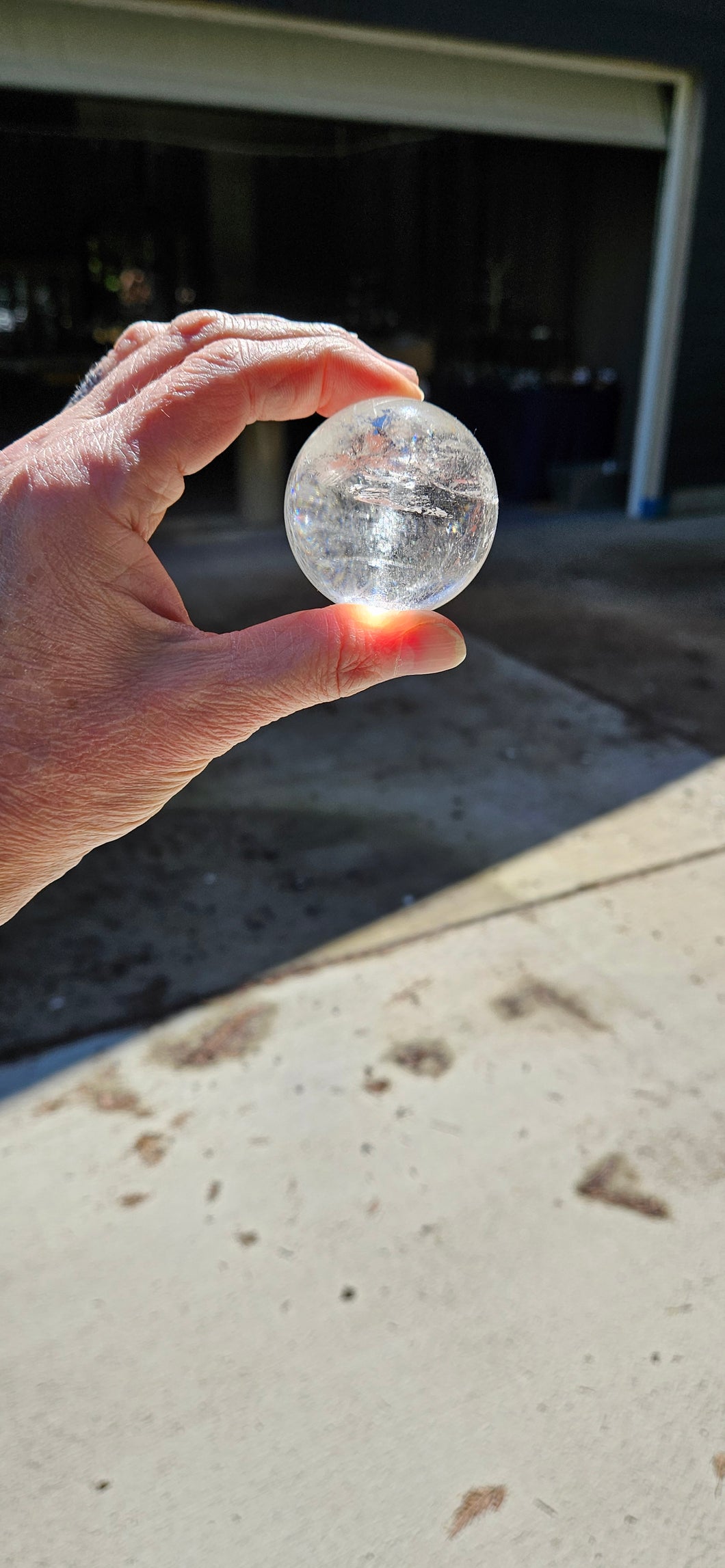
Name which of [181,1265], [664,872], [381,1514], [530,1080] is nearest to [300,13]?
[664,872]

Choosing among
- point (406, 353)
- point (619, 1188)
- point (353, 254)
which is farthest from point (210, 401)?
point (353, 254)

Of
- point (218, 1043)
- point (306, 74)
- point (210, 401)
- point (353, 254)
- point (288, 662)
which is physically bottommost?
point (218, 1043)

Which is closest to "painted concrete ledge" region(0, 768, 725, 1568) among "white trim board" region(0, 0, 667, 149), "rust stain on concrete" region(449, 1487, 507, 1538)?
"rust stain on concrete" region(449, 1487, 507, 1538)

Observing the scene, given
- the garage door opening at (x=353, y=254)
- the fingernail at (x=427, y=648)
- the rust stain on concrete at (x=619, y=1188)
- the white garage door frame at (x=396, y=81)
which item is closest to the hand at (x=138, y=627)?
the fingernail at (x=427, y=648)

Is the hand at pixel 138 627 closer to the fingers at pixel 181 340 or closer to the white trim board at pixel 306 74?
the fingers at pixel 181 340

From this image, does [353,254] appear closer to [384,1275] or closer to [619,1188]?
[619,1188]

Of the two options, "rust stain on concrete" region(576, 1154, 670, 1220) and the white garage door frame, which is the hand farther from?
the white garage door frame
